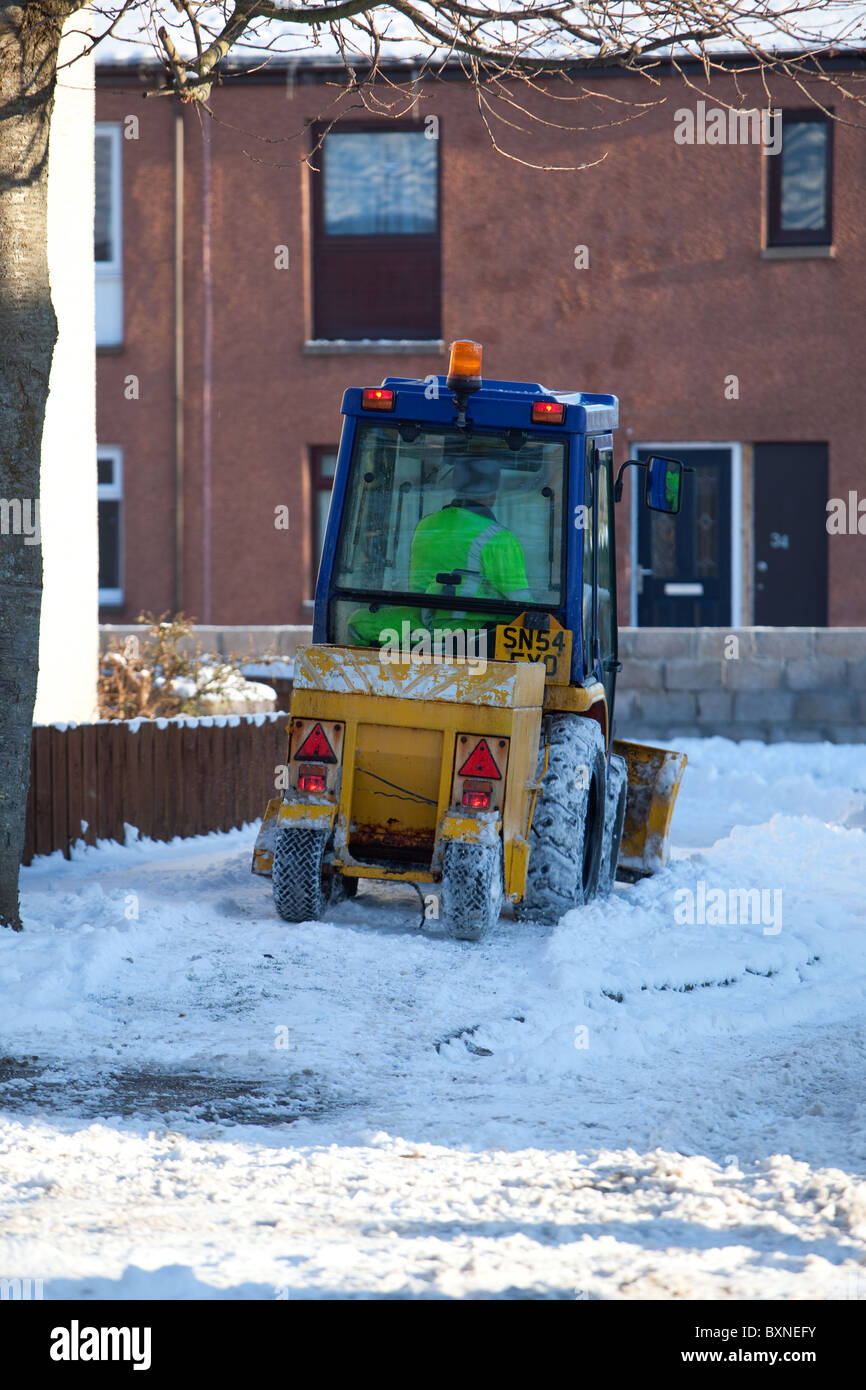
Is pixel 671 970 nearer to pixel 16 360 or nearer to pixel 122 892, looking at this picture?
pixel 122 892

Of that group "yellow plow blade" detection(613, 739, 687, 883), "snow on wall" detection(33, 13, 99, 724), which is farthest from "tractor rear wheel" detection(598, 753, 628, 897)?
"snow on wall" detection(33, 13, 99, 724)

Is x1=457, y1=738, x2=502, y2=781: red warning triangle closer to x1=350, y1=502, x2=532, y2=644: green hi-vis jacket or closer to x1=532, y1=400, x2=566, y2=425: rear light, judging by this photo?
x1=350, y1=502, x2=532, y2=644: green hi-vis jacket

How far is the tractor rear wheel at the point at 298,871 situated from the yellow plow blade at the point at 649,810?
248cm

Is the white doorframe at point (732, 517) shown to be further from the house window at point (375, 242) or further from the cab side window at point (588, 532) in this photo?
the cab side window at point (588, 532)

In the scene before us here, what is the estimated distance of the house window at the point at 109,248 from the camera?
2020 centimetres

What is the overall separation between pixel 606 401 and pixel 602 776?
6.85 feet

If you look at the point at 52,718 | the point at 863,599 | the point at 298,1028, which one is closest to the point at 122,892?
the point at 298,1028

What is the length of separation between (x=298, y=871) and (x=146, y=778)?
9.72ft

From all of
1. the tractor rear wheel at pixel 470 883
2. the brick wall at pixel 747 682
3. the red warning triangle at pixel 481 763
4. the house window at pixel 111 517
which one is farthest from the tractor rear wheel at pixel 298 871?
the house window at pixel 111 517

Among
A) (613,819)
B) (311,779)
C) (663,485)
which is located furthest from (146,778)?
(663,485)

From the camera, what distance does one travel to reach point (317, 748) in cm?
783

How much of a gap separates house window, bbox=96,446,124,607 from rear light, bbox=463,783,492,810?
44.7ft

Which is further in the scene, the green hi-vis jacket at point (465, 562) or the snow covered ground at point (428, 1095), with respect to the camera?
the green hi-vis jacket at point (465, 562)

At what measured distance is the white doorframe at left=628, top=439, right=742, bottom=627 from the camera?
1955cm
